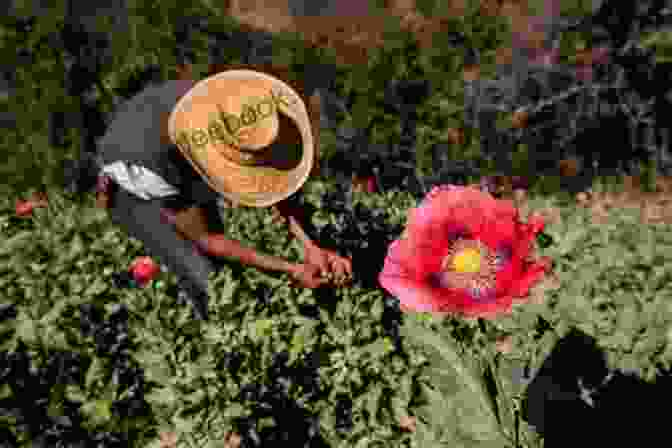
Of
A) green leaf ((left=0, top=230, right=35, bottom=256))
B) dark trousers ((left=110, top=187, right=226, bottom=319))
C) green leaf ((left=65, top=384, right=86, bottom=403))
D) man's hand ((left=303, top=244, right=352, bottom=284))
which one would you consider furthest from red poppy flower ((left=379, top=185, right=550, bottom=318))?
green leaf ((left=0, top=230, right=35, bottom=256))

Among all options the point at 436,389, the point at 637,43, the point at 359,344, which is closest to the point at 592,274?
the point at 359,344

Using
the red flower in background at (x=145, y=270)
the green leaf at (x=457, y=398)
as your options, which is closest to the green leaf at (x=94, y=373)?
the red flower in background at (x=145, y=270)

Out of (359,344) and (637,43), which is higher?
(637,43)

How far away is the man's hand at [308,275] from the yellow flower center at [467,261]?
439 mm

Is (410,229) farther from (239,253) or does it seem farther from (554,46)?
(554,46)

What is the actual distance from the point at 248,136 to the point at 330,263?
1.37ft

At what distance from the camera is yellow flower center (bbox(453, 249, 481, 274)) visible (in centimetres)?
141

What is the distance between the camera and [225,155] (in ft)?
5.76

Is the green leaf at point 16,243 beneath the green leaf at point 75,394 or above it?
above

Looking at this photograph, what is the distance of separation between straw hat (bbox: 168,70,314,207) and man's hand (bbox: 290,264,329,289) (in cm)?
21

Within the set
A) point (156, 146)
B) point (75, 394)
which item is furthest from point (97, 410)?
point (156, 146)

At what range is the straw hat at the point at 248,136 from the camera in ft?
5.60

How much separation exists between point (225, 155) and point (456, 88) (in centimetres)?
444

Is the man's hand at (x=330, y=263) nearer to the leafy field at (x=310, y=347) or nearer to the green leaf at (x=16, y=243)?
the leafy field at (x=310, y=347)
